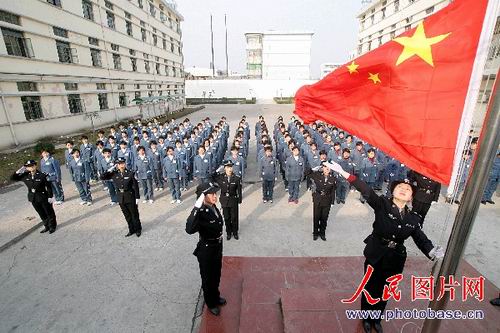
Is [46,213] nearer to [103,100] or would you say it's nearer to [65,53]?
[65,53]

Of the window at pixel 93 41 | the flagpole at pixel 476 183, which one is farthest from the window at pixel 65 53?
the flagpole at pixel 476 183

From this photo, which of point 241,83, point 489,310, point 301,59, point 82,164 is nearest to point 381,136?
point 489,310

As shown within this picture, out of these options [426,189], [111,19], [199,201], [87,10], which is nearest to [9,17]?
[87,10]

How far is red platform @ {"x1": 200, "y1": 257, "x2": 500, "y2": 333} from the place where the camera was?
3.58 meters

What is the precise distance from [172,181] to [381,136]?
254 inches

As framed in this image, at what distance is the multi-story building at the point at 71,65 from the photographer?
47.9 ft

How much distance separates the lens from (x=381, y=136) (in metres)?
2.82

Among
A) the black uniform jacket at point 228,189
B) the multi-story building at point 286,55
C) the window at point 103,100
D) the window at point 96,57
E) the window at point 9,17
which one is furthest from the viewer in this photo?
the multi-story building at point 286,55

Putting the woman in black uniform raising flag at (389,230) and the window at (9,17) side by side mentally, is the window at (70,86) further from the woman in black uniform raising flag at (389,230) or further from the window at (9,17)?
the woman in black uniform raising flag at (389,230)

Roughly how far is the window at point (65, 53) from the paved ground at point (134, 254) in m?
14.1

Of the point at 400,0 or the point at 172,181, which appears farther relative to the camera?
the point at 400,0

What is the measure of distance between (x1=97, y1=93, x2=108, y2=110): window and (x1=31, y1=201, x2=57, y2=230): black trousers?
61.2 ft

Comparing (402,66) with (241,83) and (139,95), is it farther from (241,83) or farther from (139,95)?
(241,83)

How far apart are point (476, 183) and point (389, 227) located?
1.50 meters
